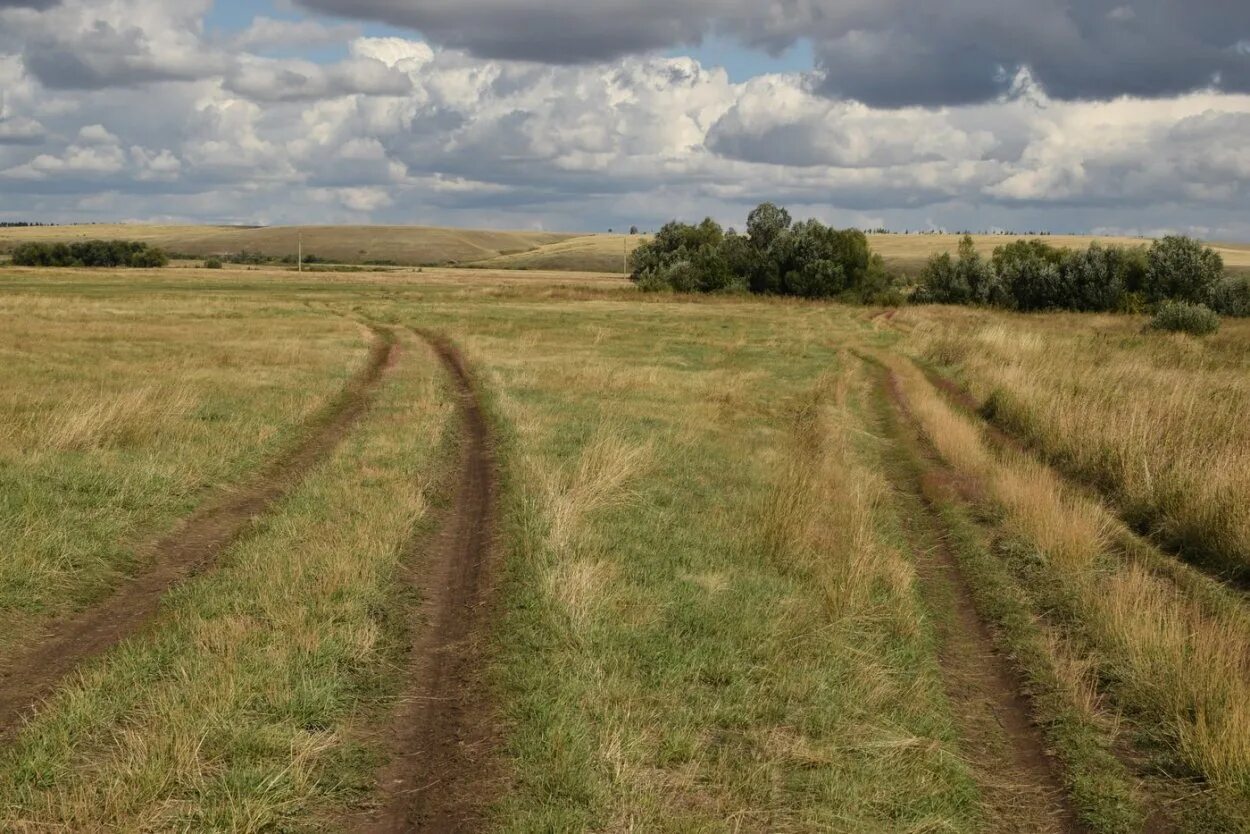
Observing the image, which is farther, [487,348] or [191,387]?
[487,348]

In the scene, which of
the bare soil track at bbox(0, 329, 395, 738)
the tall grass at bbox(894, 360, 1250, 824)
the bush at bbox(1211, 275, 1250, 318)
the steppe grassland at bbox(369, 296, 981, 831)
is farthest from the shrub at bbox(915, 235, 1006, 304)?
the bare soil track at bbox(0, 329, 395, 738)

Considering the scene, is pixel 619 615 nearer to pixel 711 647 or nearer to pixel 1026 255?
pixel 711 647

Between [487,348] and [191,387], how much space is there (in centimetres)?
1348

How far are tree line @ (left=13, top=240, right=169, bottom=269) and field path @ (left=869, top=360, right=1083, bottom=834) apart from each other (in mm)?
147380

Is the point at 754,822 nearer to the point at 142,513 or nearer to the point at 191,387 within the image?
the point at 142,513

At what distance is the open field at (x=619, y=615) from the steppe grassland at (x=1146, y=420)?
9 centimetres

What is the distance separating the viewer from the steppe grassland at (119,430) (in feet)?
31.7

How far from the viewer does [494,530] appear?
451 inches

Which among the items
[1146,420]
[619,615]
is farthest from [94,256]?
[619,615]

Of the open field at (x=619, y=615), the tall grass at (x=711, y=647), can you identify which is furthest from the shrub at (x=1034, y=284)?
the tall grass at (x=711, y=647)

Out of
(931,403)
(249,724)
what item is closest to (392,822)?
(249,724)

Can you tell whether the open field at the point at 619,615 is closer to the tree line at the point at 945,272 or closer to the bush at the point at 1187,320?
the bush at the point at 1187,320

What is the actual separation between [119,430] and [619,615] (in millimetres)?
10474

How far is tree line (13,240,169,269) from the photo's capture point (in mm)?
138750
